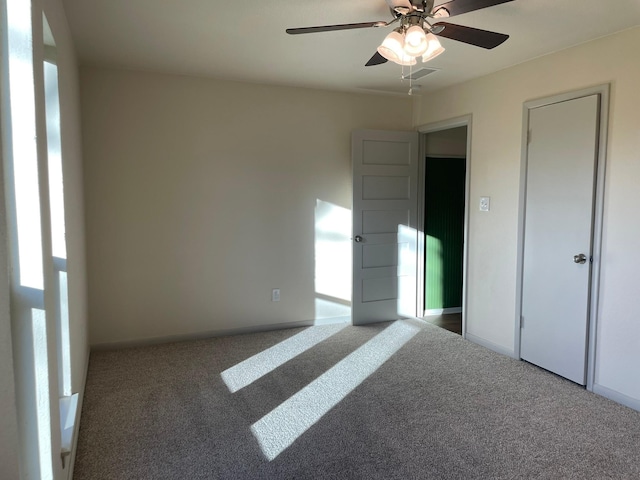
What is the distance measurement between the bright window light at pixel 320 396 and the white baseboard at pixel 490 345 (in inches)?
20.7

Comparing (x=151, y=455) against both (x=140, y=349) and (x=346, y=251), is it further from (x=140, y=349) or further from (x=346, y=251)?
(x=346, y=251)

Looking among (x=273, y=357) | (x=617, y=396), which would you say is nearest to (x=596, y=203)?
(x=617, y=396)

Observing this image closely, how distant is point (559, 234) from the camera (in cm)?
327

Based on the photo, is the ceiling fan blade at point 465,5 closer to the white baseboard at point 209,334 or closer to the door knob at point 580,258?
the door knob at point 580,258

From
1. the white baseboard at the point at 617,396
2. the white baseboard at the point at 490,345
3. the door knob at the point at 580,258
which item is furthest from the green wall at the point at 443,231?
the white baseboard at the point at 617,396

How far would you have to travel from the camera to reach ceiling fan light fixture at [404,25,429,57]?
2.10m

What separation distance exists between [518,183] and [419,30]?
194 centimetres

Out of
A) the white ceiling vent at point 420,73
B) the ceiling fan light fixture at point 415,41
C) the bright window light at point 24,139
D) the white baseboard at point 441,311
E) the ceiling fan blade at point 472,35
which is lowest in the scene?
the white baseboard at point 441,311

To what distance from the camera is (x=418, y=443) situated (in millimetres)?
2441

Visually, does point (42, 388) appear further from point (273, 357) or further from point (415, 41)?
point (273, 357)

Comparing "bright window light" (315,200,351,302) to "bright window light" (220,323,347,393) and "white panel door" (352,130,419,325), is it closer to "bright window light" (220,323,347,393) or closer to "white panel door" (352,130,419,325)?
"white panel door" (352,130,419,325)

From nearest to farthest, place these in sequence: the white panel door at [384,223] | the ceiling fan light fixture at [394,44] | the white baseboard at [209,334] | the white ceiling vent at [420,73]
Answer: the ceiling fan light fixture at [394,44], the white ceiling vent at [420,73], the white baseboard at [209,334], the white panel door at [384,223]

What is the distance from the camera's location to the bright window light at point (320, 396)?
251 cm

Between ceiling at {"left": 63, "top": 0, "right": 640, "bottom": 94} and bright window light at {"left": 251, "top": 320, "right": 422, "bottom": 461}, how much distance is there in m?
2.36
